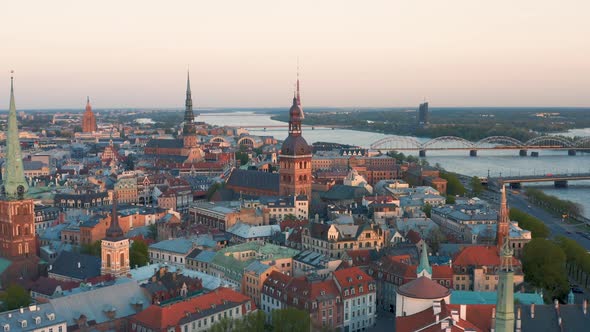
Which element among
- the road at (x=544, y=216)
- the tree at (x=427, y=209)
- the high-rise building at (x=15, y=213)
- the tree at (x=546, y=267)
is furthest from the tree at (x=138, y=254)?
the road at (x=544, y=216)

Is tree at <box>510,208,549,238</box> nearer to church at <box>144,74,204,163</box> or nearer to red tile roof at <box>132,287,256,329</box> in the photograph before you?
red tile roof at <box>132,287,256,329</box>

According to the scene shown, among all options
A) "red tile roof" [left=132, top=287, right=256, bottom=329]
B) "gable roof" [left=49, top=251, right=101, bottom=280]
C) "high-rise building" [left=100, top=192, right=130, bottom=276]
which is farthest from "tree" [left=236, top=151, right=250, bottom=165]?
"red tile roof" [left=132, top=287, right=256, bottom=329]

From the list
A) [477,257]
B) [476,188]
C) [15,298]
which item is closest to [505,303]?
[477,257]

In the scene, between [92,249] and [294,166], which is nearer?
[92,249]

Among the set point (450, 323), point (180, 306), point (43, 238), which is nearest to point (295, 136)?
point (43, 238)

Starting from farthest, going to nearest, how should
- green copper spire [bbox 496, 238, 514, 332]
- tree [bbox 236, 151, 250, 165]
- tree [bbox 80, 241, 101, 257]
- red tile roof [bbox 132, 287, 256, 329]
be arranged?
tree [bbox 236, 151, 250, 165], tree [bbox 80, 241, 101, 257], red tile roof [bbox 132, 287, 256, 329], green copper spire [bbox 496, 238, 514, 332]

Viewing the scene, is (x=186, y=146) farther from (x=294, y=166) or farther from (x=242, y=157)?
(x=294, y=166)
